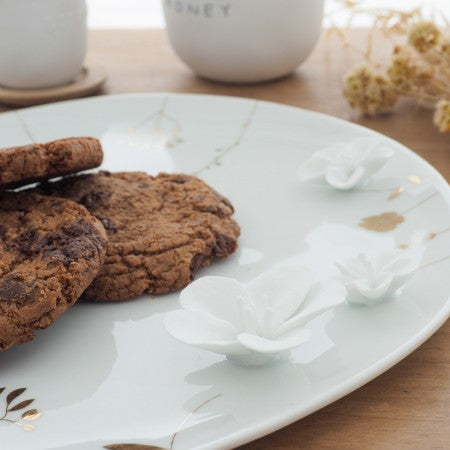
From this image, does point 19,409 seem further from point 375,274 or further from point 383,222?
point 383,222

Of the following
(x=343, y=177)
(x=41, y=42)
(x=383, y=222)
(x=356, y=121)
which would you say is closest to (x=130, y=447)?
(x=383, y=222)

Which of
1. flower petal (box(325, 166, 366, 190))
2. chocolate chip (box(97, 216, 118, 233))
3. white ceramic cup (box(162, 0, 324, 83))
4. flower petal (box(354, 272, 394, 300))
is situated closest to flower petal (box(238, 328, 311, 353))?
flower petal (box(354, 272, 394, 300))

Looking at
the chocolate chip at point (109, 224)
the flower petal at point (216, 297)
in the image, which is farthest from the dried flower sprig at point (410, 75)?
the flower petal at point (216, 297)

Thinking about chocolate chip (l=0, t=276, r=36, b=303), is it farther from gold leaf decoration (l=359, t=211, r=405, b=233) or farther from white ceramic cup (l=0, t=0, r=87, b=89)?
white ceramic cup (l=0, t=0, r=87, b=89)

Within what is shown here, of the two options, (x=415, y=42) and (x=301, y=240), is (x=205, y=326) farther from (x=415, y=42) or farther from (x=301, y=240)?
(x=415, y=42)

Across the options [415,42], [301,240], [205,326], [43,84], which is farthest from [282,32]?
[205,326]

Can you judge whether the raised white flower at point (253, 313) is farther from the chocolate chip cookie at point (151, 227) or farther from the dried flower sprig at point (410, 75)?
the dried flower sprig at point (410, 75)
